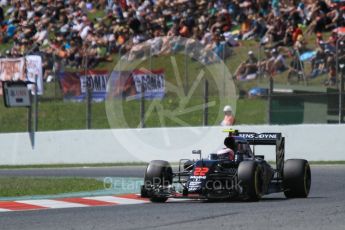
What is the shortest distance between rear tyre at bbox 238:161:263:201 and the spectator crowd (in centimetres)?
1029

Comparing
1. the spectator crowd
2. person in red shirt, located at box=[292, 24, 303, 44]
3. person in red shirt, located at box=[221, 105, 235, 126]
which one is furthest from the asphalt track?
person in red shirt, located at box=[292, 24, 303, 44]

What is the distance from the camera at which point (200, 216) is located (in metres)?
11.2

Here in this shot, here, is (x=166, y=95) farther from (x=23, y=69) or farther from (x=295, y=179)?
(x=295, y=179)

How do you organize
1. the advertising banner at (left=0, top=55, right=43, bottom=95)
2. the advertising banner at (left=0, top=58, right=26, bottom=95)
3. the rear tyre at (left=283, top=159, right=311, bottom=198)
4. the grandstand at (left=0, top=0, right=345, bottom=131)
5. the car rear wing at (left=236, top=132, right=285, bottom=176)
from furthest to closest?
the advertising banner at (left=0, top=58, right=26, bottom=95) → the advertising banner at (left=0, top=55, right=43, bottom=95) → the grandstand at (left=0, top=0, right=345, bottom=131) → the car rear wing at (left=236, top=132, right=285, bottom=176) → the rear tyre at (left=283, top=159, right=311, bottom=198)

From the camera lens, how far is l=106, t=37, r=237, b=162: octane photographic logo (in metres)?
23.4

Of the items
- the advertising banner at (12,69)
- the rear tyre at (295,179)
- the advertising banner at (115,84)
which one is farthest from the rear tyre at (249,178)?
the advertising banner at (12,69)

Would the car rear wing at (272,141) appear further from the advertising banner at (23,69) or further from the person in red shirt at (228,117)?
the advertising banner at (23,69)

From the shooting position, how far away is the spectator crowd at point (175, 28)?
24391 millimetres

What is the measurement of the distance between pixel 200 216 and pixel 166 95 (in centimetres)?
1415

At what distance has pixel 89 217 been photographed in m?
11.2

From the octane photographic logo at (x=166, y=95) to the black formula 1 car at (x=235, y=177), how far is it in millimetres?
8415

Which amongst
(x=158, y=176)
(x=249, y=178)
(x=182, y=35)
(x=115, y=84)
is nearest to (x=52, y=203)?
(x=158, y=176)

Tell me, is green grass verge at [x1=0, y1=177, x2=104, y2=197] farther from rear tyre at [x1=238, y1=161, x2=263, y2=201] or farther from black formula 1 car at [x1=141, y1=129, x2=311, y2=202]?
rear tyre at [x1=238, y1=161, x2=263, y2=201]

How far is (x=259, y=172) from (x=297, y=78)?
34.7 ft
